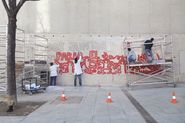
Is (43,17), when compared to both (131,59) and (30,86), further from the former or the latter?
(30,86)

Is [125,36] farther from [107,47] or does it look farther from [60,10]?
[60,10]

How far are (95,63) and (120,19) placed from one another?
328 cm

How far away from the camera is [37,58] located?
23000 mm

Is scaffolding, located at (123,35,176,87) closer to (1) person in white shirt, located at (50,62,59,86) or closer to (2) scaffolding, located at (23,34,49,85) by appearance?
(1) person in white shirt, located at (50,62,59,86)

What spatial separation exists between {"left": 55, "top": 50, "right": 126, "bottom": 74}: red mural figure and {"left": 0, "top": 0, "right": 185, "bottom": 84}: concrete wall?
0.70m

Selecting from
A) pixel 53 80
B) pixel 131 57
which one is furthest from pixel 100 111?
pixel 53 80

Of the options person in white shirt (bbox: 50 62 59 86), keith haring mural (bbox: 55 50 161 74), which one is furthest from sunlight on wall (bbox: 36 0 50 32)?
person in white shirt (bbox: 50 62 59 86)

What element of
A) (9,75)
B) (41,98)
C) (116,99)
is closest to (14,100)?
(9,75)

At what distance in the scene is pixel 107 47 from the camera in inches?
935

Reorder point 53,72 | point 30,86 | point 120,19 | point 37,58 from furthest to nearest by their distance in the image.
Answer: point 120,19 < point 37,58 < point 53,72 < point 30,86

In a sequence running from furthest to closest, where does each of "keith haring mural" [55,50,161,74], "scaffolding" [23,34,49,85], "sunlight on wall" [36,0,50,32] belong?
"sunlight on wall" [36,0,50,32], "keith haring mural" [55,50,161,74], "scaffolding" [23,34,49,85]

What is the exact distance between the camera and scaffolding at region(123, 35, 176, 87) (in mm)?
22688

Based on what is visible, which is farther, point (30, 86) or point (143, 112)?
point (30, 86)

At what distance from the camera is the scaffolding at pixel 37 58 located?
20358 millimetres
